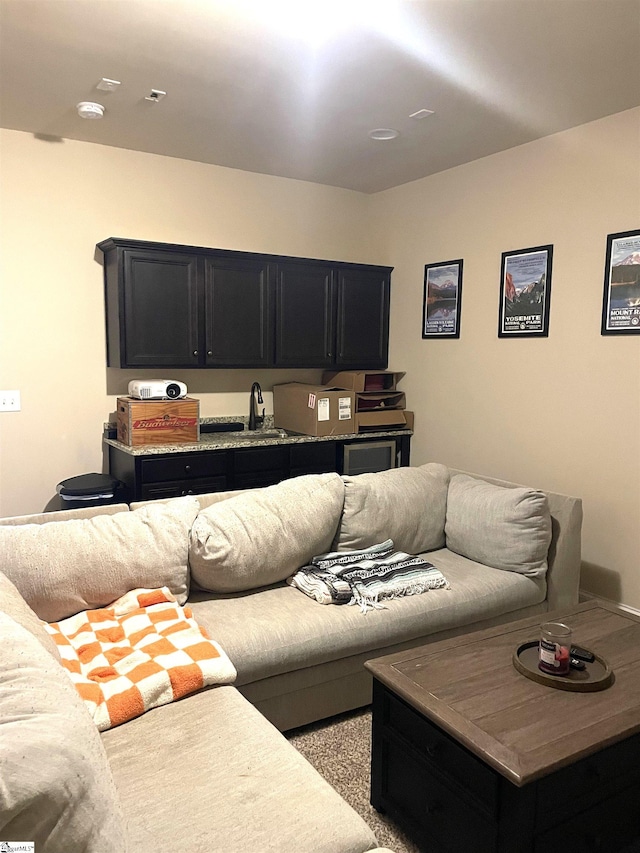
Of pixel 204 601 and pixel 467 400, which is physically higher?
pixel 467 400

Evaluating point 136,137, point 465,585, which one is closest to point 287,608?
point 465,585

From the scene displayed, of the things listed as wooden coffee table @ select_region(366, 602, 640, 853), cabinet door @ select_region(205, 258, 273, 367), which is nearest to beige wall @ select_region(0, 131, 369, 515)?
cabinet door @ select_region(205, 258, 273, 367)

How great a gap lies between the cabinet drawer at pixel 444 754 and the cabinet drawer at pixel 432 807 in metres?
0.04

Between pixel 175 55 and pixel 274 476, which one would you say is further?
pixel 274 476

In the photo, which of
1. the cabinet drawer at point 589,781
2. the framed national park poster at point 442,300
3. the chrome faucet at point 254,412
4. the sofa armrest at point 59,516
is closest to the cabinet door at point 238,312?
the chrome faucet at point 254,412

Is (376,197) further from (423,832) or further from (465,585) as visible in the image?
(423,832)

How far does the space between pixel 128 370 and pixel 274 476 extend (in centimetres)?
124

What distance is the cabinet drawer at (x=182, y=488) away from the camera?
3.82 meters

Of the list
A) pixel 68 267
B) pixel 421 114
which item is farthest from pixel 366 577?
pixel 68 267

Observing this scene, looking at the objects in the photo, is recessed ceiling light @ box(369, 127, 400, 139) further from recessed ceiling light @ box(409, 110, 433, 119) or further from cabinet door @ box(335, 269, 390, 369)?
cabinet door @ box(335, 269, 390, 369)

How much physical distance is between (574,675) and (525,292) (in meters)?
2.65

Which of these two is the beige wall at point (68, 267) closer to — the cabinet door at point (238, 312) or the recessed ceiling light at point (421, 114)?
the cabinet door at point (238, 312)

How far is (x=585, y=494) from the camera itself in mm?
3701

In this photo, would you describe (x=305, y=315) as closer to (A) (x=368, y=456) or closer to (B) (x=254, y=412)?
(B) (x=254, y=412)
